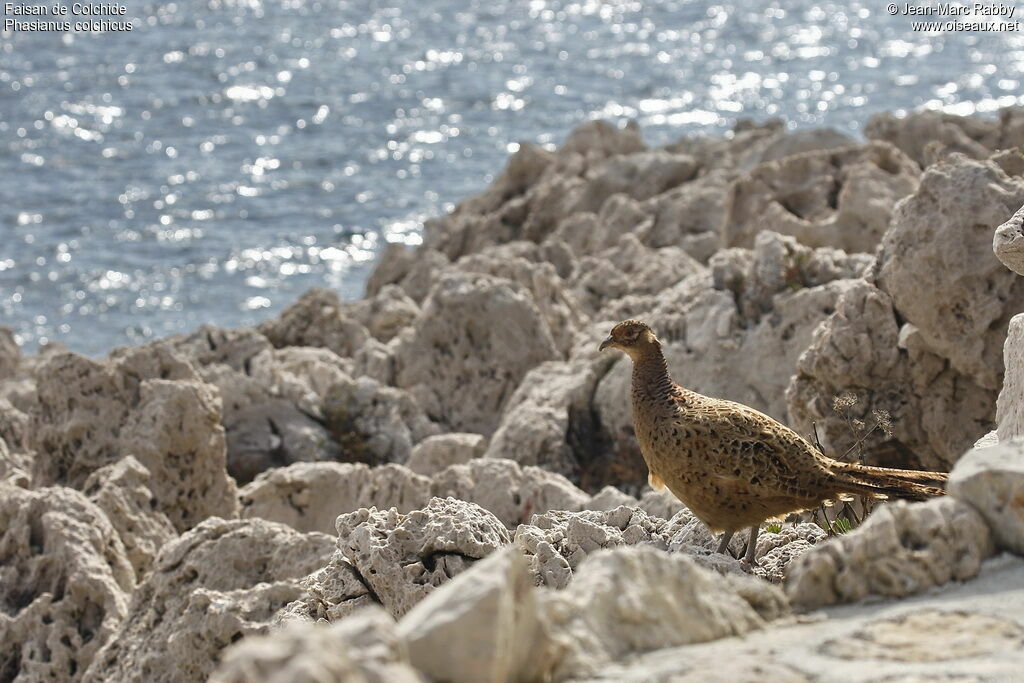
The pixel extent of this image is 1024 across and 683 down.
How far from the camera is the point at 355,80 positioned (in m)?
38.4

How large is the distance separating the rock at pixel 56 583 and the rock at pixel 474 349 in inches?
184

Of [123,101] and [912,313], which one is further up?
[912,313]

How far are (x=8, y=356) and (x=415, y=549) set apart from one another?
41.2ft

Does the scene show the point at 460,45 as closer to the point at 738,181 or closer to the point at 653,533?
the point at 738,181

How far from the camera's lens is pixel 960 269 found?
293 inches

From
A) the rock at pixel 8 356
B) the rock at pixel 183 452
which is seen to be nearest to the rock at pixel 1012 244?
the rock at pixel 183 452

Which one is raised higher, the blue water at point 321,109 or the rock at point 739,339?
the rock at point 739,339

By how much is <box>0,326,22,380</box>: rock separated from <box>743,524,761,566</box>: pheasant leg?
40.0 ft

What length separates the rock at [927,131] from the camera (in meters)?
16.7

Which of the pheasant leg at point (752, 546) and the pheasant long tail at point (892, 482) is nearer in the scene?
the pheasant long tail at point (892, 482)

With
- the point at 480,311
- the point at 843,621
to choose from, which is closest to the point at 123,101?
the point at 480,311

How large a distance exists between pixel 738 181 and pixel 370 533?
9.94 metres

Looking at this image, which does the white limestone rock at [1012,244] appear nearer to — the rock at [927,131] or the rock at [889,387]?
the rock at [889,387]

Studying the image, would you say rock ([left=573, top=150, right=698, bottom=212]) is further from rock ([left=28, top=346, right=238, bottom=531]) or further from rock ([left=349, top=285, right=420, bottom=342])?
rock ([left=28, top=346, right=238, bottom=531])
